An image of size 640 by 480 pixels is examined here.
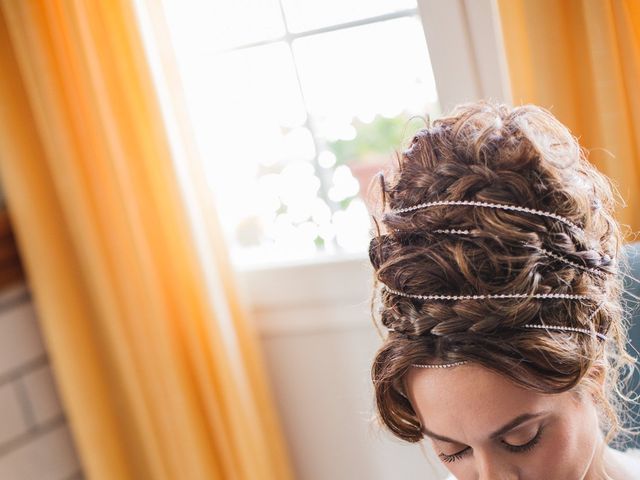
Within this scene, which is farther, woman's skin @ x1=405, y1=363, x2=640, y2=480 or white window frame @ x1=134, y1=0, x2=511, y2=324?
white window frame @ x1=134, y1=0, x2=511, y2=324

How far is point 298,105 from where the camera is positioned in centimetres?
211

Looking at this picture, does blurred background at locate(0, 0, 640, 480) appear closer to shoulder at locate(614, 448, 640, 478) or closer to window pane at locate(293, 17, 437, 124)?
window pane at locate(293, 17, 437, 124)

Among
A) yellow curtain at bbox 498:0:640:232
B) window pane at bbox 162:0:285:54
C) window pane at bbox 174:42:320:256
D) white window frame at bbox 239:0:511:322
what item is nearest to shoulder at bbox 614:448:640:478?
yellow curtain at bbox 498:0:640:232

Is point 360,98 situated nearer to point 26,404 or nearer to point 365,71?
point 365,71

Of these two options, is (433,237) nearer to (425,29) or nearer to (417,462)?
(425,29)

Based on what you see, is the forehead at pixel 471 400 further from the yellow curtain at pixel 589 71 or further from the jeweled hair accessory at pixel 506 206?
the yellow curtain at pixel 589 71

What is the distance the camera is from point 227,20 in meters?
2.11

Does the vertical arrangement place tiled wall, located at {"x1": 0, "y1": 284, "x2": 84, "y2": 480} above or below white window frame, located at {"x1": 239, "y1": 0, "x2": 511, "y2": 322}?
below

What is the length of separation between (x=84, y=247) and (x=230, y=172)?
45 centimetres

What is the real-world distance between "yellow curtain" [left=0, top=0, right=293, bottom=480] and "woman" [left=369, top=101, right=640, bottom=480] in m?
1.09

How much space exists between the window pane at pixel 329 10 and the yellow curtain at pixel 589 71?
54 cm

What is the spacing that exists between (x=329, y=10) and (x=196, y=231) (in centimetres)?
59

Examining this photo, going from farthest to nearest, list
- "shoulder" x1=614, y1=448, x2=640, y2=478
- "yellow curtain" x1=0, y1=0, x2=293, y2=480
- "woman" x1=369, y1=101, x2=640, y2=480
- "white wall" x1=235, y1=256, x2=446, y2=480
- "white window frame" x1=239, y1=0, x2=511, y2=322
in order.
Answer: "white wall" x1=235, y1=256, x2=446, y2=480 < "yellow curtain" x1=0, y1=0, x2=293, y2=480 < "white window frame" x1=239, y1=0, x2=511, y2=322 < "shoulder" x1=614, y1=448, x2=640, y2=478 < "woman" x1=369, y1=101, x2=640, y2=480

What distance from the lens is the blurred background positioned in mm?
1917
